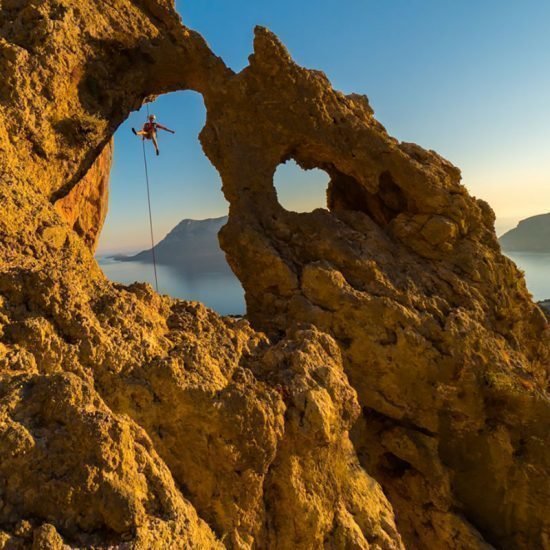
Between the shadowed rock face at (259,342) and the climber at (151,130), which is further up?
the climber at (151,130)

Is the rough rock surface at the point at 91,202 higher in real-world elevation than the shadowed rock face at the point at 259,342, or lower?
higher

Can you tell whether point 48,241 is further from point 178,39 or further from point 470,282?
point 470,282

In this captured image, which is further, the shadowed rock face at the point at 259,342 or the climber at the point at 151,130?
the climber at the point at 151,130

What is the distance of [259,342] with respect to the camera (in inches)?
227

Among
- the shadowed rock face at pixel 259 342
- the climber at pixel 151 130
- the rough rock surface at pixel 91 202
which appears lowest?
→ the shadowed rock face at pixel 259 342

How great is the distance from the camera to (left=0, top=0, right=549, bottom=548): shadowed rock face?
3158 mm

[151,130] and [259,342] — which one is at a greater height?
[151,130]

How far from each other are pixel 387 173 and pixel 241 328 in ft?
18.8

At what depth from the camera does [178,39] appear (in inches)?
369

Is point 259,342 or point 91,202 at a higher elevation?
point 91,202

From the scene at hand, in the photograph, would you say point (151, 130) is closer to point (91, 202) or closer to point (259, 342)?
point (91, 202)

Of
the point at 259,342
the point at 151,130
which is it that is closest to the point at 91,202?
the point at 151,130

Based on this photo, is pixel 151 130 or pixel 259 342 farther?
pixel 151 130

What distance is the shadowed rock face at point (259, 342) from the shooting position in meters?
3.16
